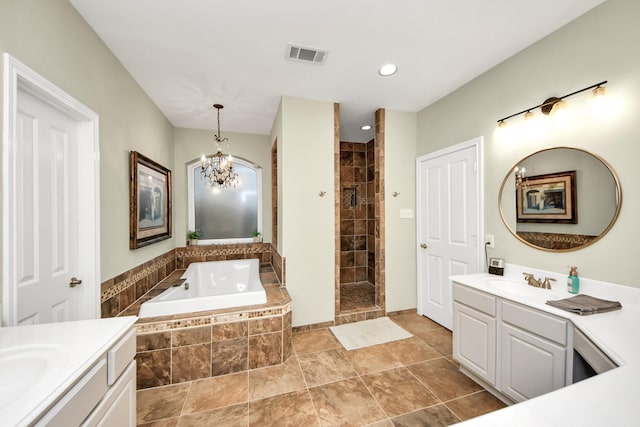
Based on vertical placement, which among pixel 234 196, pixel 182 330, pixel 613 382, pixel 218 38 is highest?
pixel 218 38

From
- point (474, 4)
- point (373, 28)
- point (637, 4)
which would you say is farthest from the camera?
point (373, 28)

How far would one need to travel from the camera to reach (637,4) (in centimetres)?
144

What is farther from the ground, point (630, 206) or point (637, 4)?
point (637, 4)

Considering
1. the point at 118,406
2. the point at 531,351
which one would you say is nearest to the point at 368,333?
the point at 531,351

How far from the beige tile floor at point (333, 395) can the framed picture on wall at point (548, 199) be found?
56.8 inches

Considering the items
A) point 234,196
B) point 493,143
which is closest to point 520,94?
point 493,143

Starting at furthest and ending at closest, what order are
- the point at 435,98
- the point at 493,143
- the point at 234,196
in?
the point at 234,196
the point at 435,98
the point at 493,143

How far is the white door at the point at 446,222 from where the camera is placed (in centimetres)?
250

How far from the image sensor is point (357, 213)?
4648 mm

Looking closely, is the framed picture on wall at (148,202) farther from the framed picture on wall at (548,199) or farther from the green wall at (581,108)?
the framed picture on wall at (548,199)

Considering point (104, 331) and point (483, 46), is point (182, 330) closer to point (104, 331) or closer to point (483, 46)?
point (104, 331)

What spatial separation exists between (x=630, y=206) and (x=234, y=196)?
4.27 metres

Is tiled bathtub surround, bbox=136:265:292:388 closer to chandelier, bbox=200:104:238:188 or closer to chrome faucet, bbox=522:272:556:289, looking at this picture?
chandelier, bbox=200:104:238:188

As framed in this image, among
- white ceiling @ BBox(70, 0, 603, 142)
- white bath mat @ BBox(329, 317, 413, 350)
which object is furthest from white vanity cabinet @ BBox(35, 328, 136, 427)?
white ceiling @ BBox(70, 0, 603, 142)
